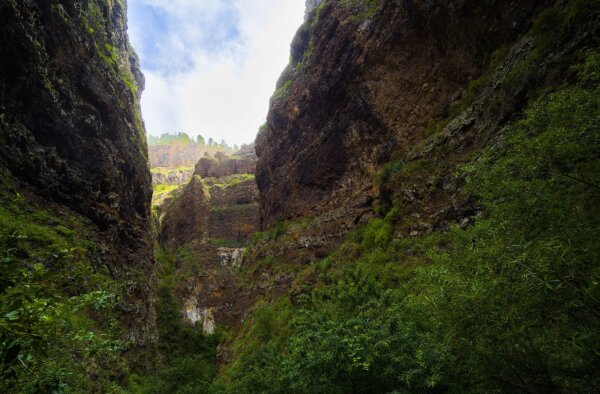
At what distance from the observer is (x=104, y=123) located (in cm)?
3133

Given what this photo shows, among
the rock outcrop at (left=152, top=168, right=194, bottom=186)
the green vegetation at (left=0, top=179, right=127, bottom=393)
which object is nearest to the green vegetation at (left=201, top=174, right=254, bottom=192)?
the rock outcrop at (left=152, top=168, right=194, bottom=186)

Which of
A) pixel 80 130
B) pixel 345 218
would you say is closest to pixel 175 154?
pixel 80 130

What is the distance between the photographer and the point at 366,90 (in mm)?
30594

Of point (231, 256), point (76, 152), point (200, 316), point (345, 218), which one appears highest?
point (76, 152)

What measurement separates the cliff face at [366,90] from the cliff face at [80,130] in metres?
16.5

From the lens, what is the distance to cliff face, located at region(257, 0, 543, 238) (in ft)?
74.0

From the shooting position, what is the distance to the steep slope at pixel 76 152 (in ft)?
69.1

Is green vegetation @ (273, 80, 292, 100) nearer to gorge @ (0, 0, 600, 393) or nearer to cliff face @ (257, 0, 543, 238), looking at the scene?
gorge @ (0, 0, 600, 393)

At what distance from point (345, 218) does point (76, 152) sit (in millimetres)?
21669

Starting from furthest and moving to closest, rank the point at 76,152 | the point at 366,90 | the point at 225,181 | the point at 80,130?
the point at 225,181
the point at 366,90
the point at 80,130
the point at 76,152

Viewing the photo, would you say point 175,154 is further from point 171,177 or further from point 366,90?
point 366,90

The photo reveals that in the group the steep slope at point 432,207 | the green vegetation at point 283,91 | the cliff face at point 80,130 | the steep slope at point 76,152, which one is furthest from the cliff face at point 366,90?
the steep slope at point 76,152

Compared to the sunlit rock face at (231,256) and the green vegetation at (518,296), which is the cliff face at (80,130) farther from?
the green vegetation at (518,296)

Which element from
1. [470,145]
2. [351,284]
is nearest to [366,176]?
[470,145]
